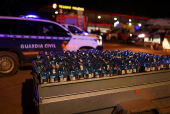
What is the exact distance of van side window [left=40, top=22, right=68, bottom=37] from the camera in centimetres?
635

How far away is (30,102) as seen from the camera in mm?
4008

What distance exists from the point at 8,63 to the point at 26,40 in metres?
1.10

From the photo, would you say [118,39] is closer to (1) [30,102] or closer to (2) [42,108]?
(1) [30,102]

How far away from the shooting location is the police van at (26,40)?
5684 millimetres

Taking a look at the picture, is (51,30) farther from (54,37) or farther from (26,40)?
(26,40)

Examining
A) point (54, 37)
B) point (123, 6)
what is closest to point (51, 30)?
point (54, 37)

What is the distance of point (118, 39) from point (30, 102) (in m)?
20.9

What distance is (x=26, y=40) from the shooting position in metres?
6.00

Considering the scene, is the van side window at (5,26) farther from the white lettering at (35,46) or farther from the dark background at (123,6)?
the dark background at (123,6)

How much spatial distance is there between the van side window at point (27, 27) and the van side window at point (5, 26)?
348 mm

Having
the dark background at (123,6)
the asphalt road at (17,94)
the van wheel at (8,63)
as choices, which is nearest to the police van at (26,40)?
the van wheel at (8,63)

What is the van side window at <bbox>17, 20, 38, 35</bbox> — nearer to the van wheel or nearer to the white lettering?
the white lettering

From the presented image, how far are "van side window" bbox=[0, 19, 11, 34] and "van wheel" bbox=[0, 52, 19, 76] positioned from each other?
828mm

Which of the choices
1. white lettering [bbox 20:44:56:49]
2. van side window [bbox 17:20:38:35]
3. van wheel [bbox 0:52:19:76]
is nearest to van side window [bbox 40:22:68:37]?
van side window [bbox 17:20:38:35]
